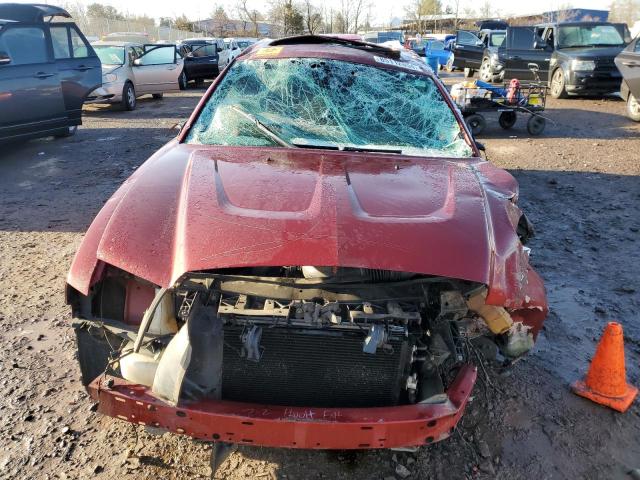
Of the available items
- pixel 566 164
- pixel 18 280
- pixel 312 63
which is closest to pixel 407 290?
pixel 312 63

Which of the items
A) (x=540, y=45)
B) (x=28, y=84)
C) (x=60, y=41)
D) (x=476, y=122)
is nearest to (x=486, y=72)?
(x=540, y=45)

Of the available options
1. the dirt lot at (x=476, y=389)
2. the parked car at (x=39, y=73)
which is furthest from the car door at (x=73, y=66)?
the dirt lot at (x=476, y=389)

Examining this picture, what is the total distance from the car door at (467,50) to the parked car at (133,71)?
9.76 metres

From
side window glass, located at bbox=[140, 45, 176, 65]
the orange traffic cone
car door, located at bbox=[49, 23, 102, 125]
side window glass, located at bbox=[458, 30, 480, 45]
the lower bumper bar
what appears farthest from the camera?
side window glass, located at bbox=[458, 30, 480, 45]

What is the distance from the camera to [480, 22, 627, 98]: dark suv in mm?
11711

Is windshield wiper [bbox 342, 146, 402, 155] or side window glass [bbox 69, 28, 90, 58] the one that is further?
side window glass [bbox 69, 28, 90, 58]

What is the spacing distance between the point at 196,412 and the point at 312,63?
2.50 meters

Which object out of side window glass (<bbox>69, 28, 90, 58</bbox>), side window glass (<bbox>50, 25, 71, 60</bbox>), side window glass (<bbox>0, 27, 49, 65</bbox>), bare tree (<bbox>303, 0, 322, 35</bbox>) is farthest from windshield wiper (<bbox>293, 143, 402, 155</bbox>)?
Answer: bare tree (<bbox>303, 0, 322, 35</bbox>)

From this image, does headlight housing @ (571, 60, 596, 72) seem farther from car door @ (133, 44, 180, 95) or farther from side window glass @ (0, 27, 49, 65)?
side window glass @ (0, 27, 49, 65)

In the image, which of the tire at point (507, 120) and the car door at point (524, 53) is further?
the car door at point (524, 53)

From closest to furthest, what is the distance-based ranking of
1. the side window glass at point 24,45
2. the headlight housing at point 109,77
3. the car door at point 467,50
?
the side window glass at point 24,45 < the headlight housing at point 109,77 < the car door at point 467,50

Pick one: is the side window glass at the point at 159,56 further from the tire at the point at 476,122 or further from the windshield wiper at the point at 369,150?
the windshield wiper at the point at 369,150

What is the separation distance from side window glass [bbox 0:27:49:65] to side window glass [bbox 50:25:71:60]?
0.20 m

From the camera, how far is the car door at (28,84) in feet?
22.2
